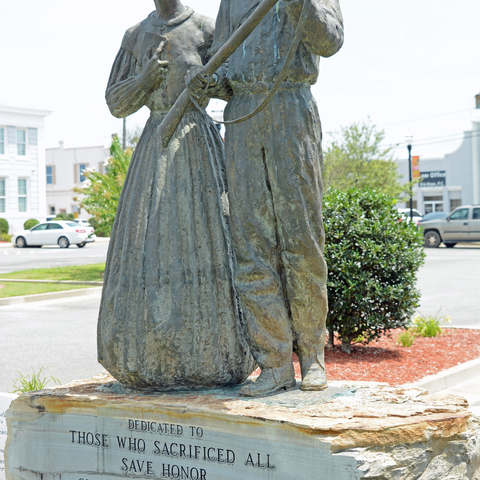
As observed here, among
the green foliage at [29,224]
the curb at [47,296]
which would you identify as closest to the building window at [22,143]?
the green foliage at [29,224]

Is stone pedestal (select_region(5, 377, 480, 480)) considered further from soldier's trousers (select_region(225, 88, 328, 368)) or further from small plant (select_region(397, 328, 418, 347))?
small plant (select_region(397, 328, 418, 347))

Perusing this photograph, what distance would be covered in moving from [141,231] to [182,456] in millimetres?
1335

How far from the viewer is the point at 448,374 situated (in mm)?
6922

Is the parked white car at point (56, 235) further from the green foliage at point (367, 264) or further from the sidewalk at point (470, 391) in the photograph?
the sidewalk at point (470, 391)

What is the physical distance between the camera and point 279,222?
3.77 metres

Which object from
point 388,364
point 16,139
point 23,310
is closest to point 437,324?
point 388,364

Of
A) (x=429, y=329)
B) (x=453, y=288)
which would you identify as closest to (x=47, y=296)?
(x=429, y=329)

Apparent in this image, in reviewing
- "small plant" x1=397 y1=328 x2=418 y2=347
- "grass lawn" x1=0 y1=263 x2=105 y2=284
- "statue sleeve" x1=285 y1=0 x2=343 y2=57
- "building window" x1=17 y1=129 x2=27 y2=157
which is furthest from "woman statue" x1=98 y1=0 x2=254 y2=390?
"building window" x1=17 y1=129 x2=27 y2=157

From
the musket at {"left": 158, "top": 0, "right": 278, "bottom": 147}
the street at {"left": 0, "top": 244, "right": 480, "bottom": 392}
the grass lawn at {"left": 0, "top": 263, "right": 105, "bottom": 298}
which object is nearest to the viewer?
the musket at {"left": 158, "top": 0, "right": 278, "bottom": 147}

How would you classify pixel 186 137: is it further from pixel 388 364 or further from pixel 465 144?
pixel 465 144

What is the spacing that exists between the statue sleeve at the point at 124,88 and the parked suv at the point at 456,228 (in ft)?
81.2

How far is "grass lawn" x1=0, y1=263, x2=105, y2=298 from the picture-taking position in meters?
13.9

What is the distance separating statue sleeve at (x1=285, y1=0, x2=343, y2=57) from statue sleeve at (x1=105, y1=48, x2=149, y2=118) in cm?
111

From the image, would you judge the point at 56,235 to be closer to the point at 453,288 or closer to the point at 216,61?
the point at 453,288
